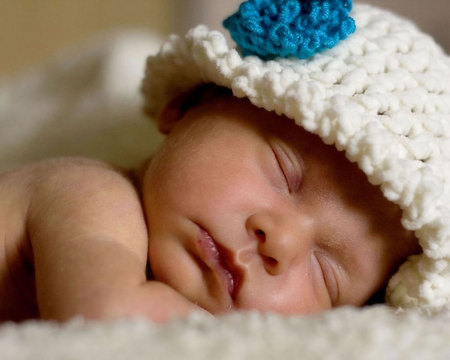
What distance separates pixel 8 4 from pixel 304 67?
76.2 inches

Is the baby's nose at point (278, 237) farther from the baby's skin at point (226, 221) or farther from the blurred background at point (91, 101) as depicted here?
the blurred background at point (91, 101)

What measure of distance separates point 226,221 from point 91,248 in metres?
0.20

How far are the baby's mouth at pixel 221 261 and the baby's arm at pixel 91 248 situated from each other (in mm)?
86

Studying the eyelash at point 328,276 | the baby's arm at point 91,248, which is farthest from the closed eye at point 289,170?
the baby's arm at point 91,248

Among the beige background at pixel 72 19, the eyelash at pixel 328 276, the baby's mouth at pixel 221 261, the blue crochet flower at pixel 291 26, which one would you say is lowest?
the beige background at pixel 72 19

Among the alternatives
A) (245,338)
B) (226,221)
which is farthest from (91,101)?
(245,338)

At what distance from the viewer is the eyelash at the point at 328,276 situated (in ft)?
3.38

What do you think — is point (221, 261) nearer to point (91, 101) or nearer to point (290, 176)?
point (290, 176)

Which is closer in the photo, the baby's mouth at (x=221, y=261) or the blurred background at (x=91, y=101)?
the baby's mouth at (x=221, y=261)

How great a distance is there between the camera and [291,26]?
106cm

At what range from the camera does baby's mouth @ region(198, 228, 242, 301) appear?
95cm

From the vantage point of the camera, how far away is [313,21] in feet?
3.44

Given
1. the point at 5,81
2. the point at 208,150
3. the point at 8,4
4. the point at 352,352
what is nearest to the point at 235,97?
the point at 208,150

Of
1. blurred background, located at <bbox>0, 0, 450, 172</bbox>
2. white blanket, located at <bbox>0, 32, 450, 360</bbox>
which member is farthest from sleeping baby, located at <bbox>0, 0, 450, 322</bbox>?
blurred background, located at <bbox>0, 0, 450, 172</bbox>
